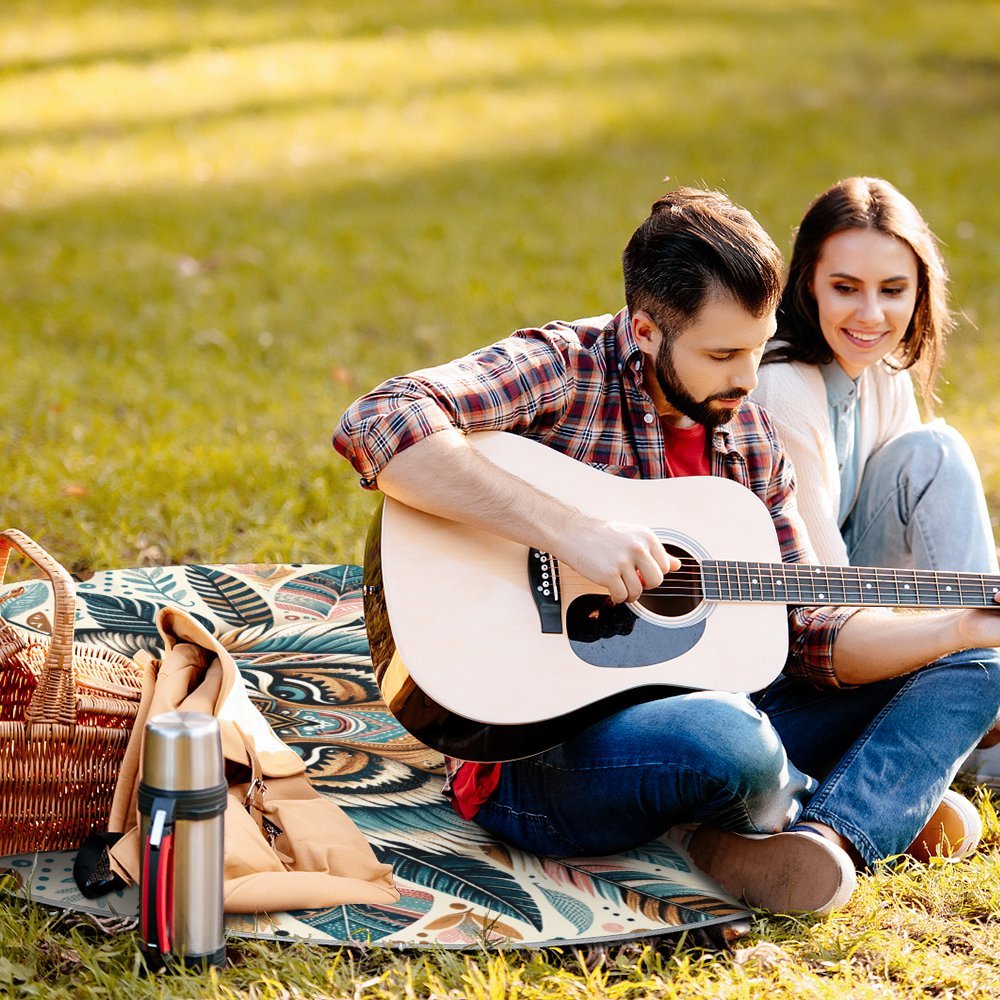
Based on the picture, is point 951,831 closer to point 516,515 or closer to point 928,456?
point 928,456

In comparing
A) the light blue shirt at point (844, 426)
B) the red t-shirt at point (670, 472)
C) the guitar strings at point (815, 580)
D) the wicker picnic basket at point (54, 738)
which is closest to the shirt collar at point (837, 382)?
the light blue shirt at point (844, 426)

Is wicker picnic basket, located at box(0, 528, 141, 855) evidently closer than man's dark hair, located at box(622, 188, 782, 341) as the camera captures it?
Yes

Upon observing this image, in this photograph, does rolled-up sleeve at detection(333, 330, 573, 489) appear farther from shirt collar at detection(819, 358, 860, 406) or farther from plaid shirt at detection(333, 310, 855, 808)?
shirt collar at detection(819, 358, 860, 406)

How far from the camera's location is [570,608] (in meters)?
2.68

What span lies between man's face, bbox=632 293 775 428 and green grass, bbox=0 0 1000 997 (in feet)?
3.37

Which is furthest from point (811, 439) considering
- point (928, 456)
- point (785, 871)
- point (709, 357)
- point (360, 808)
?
point (360, 808)

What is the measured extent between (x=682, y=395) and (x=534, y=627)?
59cm

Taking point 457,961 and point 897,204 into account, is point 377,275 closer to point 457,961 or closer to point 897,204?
point 897,204

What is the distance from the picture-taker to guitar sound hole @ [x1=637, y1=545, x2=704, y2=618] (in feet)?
9.05

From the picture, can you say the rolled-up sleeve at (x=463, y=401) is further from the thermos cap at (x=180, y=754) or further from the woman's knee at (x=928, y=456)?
the woman's knee at (x=928, y=456)

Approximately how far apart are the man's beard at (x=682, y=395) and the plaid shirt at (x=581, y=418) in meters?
0.06

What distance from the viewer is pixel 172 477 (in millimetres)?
4785

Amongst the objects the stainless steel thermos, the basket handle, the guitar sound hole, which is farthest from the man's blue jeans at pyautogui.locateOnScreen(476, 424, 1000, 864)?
the basket handle

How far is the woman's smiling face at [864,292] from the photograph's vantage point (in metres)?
3.39
